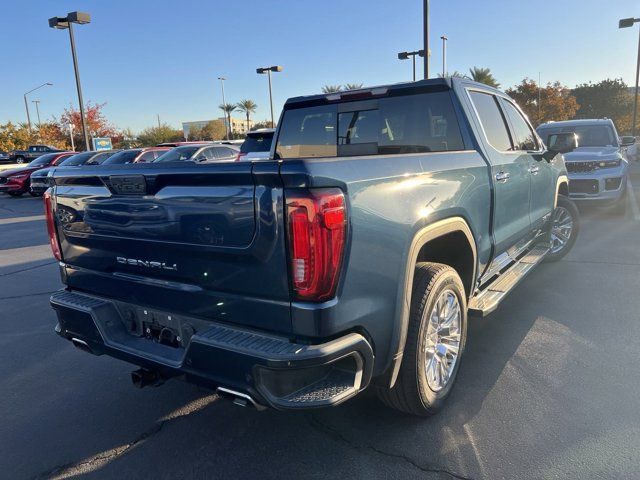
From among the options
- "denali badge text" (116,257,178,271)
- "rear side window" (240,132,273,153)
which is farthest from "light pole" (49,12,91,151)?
"denali badge text" (116,257,178,271)

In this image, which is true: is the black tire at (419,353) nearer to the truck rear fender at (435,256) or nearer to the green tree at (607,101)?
the truck rear fender at (435,256)

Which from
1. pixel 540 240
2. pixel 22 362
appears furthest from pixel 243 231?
pixel 540 240

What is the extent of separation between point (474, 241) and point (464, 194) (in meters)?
0.36

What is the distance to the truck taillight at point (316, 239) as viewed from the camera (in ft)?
6.61

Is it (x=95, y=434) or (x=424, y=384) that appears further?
(x=95, y=434)

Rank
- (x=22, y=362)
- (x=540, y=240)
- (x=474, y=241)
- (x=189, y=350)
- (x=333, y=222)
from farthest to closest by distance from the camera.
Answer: (x=540, y=240), (x=22, y=362), (x=474, y=241), (x=189, y=350), (x=333, y=222)

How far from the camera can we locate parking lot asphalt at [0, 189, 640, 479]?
8.43 feet

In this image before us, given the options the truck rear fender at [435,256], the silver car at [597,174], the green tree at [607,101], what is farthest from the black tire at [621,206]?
the green tree at [607,101]

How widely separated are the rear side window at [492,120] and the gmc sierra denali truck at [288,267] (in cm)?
24

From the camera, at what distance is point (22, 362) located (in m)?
4.04

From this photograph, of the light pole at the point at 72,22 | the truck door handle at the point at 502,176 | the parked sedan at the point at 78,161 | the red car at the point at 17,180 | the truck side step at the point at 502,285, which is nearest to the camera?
the truck side step at the point at 502,285

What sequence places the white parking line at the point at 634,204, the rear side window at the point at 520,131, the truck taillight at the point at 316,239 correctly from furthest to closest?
the white parking line at the point at 634,204, the rear side window at the point at 520,131, the truck taillight at the point at 316,239

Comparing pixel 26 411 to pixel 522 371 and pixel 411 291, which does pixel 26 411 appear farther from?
pixel 522 371

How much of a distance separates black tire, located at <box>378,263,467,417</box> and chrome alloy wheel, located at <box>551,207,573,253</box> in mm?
4032
